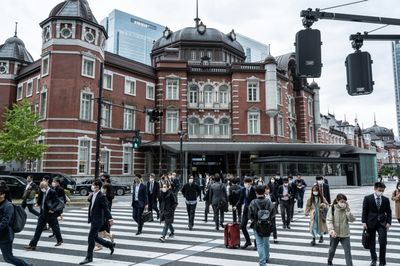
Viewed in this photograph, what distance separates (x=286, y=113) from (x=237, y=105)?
706cm

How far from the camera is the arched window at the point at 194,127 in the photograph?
126 ft

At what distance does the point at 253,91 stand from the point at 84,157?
18.9 meters

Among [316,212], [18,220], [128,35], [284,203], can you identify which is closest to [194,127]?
[284,203]

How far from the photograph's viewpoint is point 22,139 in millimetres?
28141

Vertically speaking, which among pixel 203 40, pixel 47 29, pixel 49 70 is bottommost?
pixel 49 70

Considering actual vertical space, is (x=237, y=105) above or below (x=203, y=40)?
below

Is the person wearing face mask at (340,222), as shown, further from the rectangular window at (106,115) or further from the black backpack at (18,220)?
the rectangular window at (106,115)

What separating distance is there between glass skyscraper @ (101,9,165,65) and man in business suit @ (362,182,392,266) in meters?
133

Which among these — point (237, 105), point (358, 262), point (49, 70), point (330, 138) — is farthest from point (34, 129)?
point (330, 138)

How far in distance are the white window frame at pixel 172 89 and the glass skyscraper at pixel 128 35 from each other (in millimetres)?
100477

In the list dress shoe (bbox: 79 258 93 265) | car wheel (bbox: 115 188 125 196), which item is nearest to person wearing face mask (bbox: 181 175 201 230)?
dress shoe (bbox: 79 258 93 265)

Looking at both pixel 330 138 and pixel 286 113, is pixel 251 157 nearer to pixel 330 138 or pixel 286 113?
pixel 286 113

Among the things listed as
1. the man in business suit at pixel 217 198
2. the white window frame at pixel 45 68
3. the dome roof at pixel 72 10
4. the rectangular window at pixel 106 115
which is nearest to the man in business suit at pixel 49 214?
the man in business suit at pixel 217 198

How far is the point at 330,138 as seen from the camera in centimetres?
6800
